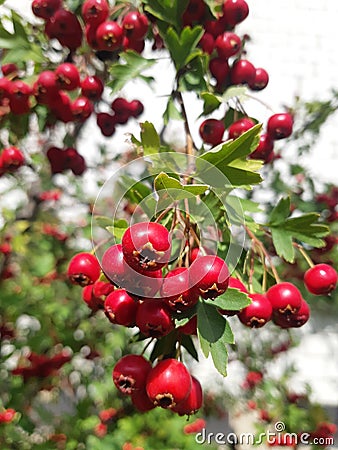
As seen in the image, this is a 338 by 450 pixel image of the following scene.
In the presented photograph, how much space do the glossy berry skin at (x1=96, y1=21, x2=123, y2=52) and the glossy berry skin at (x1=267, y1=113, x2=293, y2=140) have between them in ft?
1.31

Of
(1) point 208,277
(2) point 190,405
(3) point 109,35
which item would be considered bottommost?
(2) point 190,405

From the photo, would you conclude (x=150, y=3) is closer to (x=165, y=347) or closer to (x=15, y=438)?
(x=165, y=347)

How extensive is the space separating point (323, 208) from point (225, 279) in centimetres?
131

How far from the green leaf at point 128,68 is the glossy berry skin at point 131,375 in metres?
0.60

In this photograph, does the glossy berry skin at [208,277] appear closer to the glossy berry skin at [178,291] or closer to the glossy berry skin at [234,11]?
the glossy berry skin at [178,291]

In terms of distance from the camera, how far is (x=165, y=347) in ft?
2.62

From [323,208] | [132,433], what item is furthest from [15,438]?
[323,208]

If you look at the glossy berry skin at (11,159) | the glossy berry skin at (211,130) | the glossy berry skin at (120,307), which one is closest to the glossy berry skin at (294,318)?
the glossy berry skin at (120,307)

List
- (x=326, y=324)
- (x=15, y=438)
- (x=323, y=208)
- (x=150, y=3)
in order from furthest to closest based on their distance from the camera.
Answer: (x=326, y=324)
(x=323, y=208)
(x=15, y=438)
(x=150, y=3)

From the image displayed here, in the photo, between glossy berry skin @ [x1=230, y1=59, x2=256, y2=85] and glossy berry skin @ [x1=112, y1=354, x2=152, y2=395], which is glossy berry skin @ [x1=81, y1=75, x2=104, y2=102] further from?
glossy berry skin @ [x1=112, y1=354, x2=152, y2=395]

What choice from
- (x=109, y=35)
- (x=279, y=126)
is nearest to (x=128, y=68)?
(x=109, y=35)

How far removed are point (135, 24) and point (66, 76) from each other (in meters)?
0.21

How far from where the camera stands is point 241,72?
1.13m

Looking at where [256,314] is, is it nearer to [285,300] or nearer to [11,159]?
[285,300]
